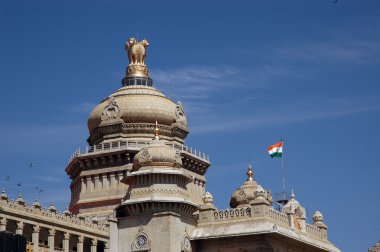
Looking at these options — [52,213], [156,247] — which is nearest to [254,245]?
[156,247]

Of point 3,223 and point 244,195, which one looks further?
point 244,195

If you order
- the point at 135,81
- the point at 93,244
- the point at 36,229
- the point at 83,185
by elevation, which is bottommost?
the point at 36,229

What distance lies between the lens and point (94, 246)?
3674 inches

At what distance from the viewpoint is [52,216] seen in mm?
88562

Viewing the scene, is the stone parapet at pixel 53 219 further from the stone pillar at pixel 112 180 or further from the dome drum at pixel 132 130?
the dome drum at pixel 132 130

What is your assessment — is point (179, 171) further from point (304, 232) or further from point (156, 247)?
point (304, 232)

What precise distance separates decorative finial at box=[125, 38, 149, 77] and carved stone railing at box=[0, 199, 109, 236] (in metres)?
21.1

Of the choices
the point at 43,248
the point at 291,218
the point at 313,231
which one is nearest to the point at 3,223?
the point at 43,248

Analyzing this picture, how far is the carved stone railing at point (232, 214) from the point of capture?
7725 cm

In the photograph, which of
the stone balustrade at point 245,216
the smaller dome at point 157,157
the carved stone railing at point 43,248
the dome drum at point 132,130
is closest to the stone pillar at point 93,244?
the carved stone railing at point 43,248

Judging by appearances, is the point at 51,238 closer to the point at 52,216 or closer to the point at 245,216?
the point at 52,216

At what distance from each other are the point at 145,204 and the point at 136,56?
37.5 metres

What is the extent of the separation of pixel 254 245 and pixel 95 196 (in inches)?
1145

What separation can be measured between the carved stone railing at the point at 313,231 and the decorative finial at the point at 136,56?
3193 cm
